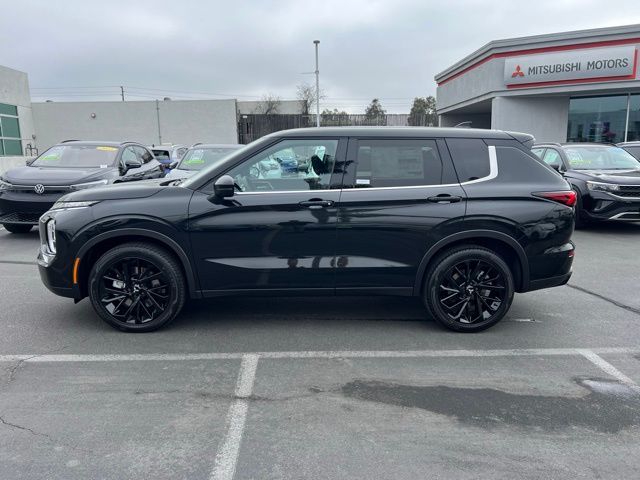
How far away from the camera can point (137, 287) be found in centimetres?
457

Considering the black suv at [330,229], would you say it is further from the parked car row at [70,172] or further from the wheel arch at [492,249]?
the parked car row at [70,172]

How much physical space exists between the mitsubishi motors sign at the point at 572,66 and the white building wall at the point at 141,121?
20.3 meters

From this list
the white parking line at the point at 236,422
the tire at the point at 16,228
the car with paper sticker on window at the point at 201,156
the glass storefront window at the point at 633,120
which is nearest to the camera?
the white parking line at the point at 236,422

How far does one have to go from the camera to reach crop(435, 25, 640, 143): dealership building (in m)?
19.6

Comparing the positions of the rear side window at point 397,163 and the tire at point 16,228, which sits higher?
the rear side window at point 397,163

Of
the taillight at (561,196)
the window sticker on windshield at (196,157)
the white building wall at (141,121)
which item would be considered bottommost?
the taillight at (561,196)

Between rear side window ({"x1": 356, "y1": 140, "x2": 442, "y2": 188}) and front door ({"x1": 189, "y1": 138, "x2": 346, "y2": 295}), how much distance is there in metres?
0.23

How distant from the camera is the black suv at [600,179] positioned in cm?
937

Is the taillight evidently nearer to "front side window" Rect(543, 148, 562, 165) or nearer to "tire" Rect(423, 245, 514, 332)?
"tire" Rect(423, 245, 514, 332)

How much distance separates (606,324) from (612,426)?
208 centimetres

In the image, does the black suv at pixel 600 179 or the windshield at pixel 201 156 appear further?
the windshield at pixel 201 156

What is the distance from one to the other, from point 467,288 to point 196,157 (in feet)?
27.0

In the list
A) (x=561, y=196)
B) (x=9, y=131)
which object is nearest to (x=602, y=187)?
(x=561, y=196)

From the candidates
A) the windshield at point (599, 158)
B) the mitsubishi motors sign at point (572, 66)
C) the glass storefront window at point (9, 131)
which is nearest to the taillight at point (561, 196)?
the windshield at point (599, 158)
